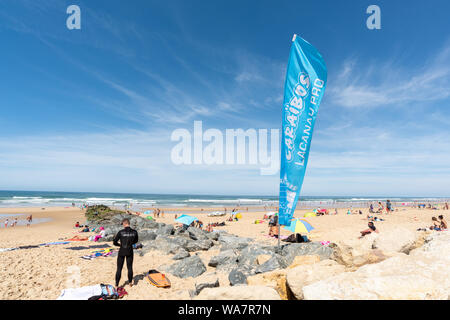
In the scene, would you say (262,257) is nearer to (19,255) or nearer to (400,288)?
(400,288)

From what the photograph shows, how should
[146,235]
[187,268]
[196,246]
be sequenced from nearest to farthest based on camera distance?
[187,268]
[196,246]
[146,235]

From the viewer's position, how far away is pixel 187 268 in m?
8.03

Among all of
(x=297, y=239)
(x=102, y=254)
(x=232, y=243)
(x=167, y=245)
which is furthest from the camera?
(x=297, y=239)

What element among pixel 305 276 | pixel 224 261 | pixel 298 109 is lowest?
pixel 224 261

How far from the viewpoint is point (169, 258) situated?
32.1 ft

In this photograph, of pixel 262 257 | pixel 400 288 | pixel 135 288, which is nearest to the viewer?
pixel 400 288

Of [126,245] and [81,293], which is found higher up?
[126,245]

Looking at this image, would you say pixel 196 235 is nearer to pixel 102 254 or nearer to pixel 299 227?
pixel 102 254

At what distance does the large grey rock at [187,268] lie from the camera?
7.84 metres

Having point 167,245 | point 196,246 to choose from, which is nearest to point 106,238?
point 167,245

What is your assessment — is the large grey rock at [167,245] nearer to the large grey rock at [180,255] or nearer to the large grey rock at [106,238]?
the large grey rock at [180,255]
